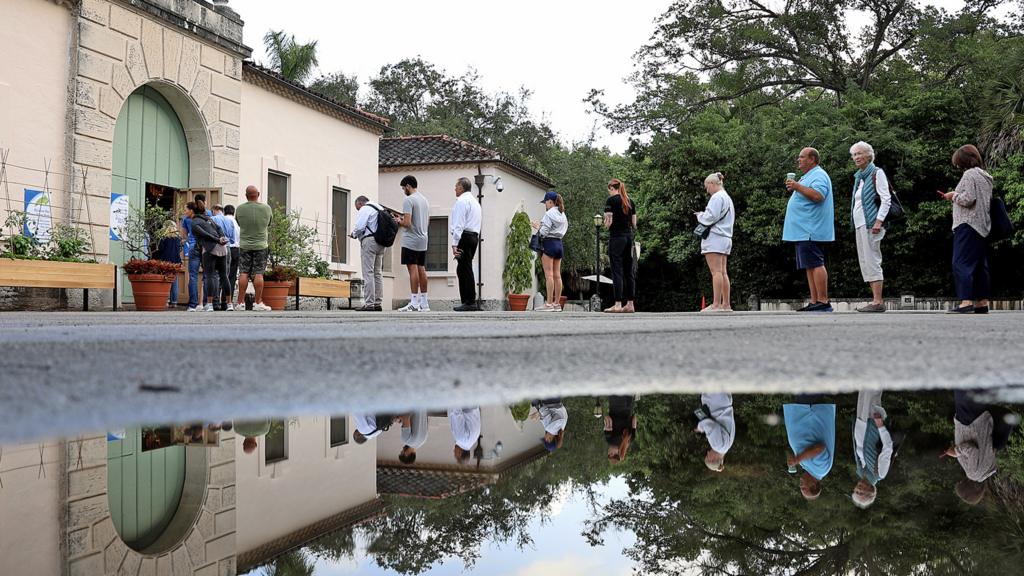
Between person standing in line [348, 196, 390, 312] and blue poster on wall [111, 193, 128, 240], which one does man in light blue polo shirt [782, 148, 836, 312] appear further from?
blue poster on wall [111, 193, 128, 240]

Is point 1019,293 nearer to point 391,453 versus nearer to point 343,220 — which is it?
point 343,220

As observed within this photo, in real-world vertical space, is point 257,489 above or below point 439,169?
below

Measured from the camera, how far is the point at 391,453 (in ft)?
3.75

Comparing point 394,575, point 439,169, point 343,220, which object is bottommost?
point 394,575

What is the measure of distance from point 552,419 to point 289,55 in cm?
2874

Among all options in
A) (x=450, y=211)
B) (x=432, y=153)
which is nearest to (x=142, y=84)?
(x=450, y=211)

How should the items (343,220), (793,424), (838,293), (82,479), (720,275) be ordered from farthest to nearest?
1. (838,293)
2. (343,220)
3. (720,275)
4. (793,424)
5. (82,479)

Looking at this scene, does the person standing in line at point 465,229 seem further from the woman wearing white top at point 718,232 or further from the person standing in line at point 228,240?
the person standing in line at point 228,240

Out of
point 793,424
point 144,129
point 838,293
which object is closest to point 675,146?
point 838,293

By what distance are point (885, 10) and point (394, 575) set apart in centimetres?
2775

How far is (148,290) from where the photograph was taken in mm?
10883

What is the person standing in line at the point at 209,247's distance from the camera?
1078 cm

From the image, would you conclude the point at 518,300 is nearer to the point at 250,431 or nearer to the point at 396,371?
the point at 396,371

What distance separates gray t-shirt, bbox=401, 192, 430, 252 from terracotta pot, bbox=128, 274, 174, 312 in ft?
11.2
